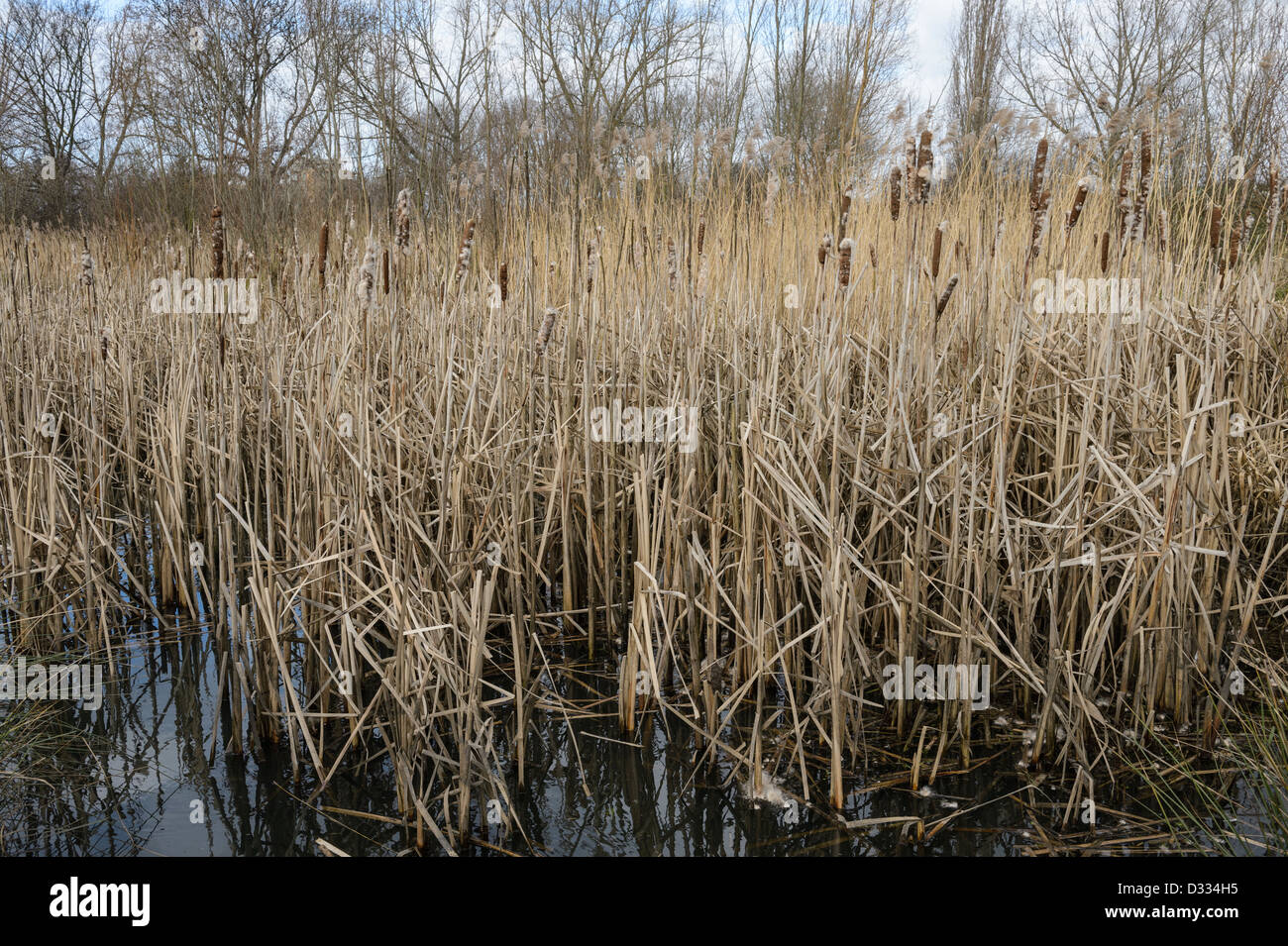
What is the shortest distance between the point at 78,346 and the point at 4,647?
6.06 feet

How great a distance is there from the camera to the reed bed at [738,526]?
6.59 feet

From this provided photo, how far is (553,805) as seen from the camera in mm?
1953

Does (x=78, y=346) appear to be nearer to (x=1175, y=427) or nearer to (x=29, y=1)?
(x=1175, y=427)

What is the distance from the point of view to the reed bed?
201cm

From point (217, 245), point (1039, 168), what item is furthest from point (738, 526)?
point (217, 245)

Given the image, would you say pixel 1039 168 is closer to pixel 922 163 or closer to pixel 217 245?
pixel 922 163

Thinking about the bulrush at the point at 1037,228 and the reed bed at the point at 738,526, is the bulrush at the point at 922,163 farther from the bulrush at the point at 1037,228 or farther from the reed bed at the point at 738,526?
the bulrush at the point at 1037,228

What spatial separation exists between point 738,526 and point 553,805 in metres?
0.93

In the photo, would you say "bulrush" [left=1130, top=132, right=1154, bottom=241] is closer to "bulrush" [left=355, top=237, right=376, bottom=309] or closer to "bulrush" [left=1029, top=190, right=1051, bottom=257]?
"bulrush" [left=1029, top=190, right=1051, bottom=257]

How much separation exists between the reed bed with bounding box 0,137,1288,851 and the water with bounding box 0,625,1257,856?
0.23ft

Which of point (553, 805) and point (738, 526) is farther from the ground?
point (738, 526)

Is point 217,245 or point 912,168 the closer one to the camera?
point 217,245
